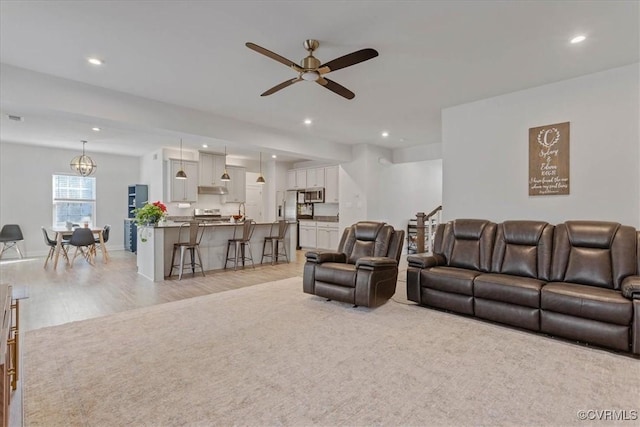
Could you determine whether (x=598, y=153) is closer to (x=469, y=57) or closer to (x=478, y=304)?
(x=469, y=57)

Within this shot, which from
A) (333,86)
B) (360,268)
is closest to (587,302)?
(360,268)

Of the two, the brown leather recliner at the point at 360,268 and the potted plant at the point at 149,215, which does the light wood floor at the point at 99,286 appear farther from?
the potted plant at the point at 149,215

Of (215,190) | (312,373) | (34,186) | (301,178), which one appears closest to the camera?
(312,373)

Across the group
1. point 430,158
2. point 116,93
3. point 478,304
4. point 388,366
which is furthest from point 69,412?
point 430,158

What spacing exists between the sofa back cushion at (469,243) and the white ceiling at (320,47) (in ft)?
6.16

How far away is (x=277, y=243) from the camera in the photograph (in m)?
7.36

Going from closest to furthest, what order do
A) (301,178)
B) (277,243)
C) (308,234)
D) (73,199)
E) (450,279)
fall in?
1. (450,279)
2. (277,243)
3. (73,199)
4. (308,234)
5. (301,178)

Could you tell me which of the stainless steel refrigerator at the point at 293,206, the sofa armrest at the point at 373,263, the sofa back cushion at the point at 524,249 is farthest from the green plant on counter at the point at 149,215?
the sofa back cushion at the point at 524,249

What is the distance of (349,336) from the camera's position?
310 centimetres

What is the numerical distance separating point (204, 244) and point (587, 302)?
5.82m

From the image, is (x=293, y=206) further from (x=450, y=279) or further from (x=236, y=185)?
(x=450, y=279)

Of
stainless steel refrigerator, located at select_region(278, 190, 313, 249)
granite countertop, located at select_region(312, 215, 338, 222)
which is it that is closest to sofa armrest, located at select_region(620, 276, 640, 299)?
granite countertop, located at select_region(312, 215, 338, 222)

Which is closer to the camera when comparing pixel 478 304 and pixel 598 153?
pixel 478 304

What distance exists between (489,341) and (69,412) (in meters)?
3.26
